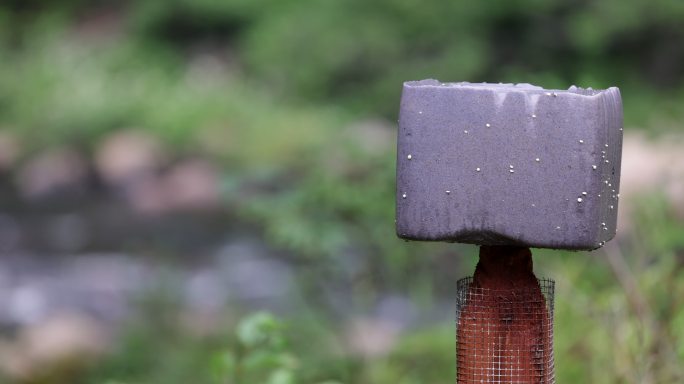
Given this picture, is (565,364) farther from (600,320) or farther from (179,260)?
(179,260)

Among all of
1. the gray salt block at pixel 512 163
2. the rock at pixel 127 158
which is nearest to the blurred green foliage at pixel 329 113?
the rock at pixel 127 158

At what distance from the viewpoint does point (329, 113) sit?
12.6m

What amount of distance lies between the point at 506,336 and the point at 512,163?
1.24ft

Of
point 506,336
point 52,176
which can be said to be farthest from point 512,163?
point 52,176

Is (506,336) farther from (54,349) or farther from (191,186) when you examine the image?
(191,186)

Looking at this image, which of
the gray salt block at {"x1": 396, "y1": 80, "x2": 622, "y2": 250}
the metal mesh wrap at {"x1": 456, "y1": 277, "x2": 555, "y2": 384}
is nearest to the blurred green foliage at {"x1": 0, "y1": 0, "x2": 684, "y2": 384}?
the metal mesh wrap at {"x1": 456, "y1": 277, "x2": 555, "y2": 384}

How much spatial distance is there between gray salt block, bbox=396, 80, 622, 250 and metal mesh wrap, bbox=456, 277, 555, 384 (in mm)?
165

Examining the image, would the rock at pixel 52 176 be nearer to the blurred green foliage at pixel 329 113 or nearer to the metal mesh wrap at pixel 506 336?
the blurred green foliage at pixel 329 113

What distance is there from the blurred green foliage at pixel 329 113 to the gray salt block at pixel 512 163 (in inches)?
31.7

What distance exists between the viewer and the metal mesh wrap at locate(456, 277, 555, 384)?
7.27ft

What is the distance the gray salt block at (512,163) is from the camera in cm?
205

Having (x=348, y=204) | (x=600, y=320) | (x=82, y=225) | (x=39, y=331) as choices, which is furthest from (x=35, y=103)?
(x=600, y=320)

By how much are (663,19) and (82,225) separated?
233 inches

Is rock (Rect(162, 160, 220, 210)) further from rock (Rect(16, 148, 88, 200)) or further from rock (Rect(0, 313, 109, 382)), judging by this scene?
rock (Rect(0, 313, 109, 382))
